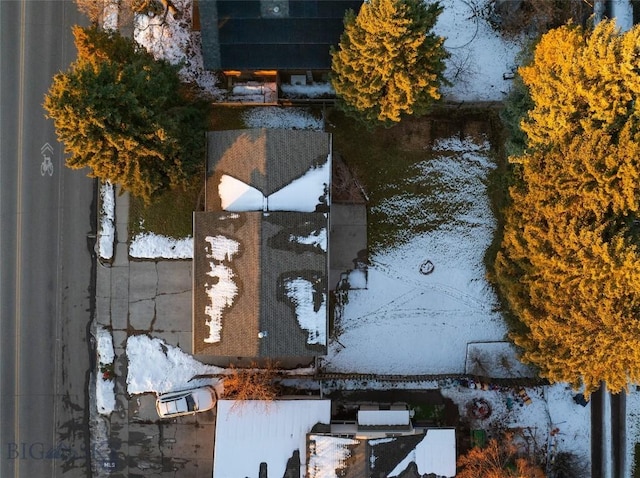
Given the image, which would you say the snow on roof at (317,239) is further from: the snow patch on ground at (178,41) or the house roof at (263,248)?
the snow patch on ground at (178,41)

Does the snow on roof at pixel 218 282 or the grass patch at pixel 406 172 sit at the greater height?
the grass patch at pixel 406 172

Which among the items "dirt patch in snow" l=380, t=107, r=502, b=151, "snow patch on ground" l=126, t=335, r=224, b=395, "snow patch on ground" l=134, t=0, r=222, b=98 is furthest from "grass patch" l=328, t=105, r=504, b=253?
"snow patch on ground" l=126, t=335, r=224, b=395

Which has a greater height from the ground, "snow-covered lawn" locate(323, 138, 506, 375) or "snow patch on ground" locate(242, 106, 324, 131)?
"snow patch on ground" locate(242, 106, 324, 131)

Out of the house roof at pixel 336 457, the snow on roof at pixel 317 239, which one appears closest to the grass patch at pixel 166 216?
the snow on roof at pixel 317 239

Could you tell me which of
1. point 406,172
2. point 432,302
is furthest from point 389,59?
point 432,302

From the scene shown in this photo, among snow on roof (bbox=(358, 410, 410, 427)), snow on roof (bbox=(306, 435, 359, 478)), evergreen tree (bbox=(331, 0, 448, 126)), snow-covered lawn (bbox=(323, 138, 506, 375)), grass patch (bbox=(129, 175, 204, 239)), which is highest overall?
evergreen tree (bbox=(331, 0, 448, 126))

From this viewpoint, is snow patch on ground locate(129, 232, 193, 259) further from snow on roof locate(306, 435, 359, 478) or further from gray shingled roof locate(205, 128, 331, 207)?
snow on roof locate(306, 435, 359, 478)
